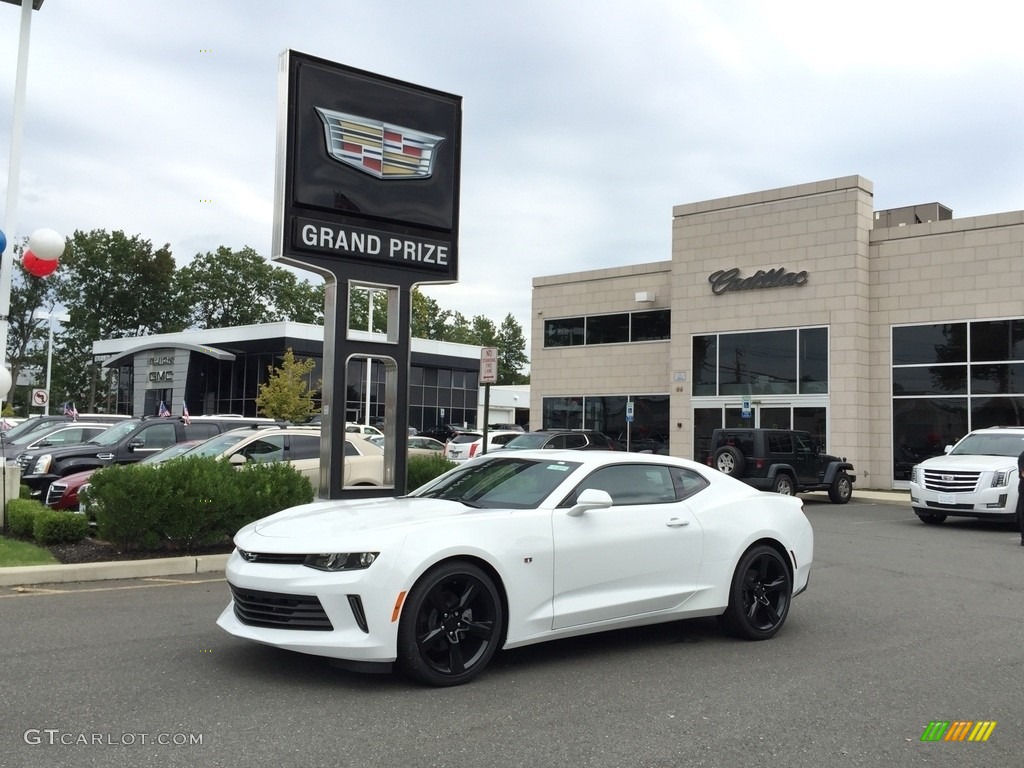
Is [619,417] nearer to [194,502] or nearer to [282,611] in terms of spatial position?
[194,502]

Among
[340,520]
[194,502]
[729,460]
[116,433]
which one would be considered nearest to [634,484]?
[340,520]

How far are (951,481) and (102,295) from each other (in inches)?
3125

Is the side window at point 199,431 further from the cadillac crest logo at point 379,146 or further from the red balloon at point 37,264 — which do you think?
the cadillac crest logo at point 379,146

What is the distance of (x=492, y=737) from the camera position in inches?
186

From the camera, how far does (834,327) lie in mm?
27469

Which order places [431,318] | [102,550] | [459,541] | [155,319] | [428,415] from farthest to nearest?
[431,318], [155,319], [428,415], [102,550], [459,541]

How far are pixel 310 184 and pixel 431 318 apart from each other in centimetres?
8404

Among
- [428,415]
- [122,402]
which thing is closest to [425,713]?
[428,415]

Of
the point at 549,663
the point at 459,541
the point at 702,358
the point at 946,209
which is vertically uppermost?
the point at 946,209

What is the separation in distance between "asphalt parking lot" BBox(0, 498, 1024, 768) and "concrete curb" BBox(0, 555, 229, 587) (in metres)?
0.72

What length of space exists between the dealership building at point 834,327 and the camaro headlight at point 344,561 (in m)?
23.6

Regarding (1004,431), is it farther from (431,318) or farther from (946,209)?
(431,318)

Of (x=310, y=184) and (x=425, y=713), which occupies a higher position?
(x=310, y=184)

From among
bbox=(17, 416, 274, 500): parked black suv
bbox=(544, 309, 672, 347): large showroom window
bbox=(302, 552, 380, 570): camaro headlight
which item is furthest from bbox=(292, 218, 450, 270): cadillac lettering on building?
bbox=(544, 309, 672, 347): large showroom window
